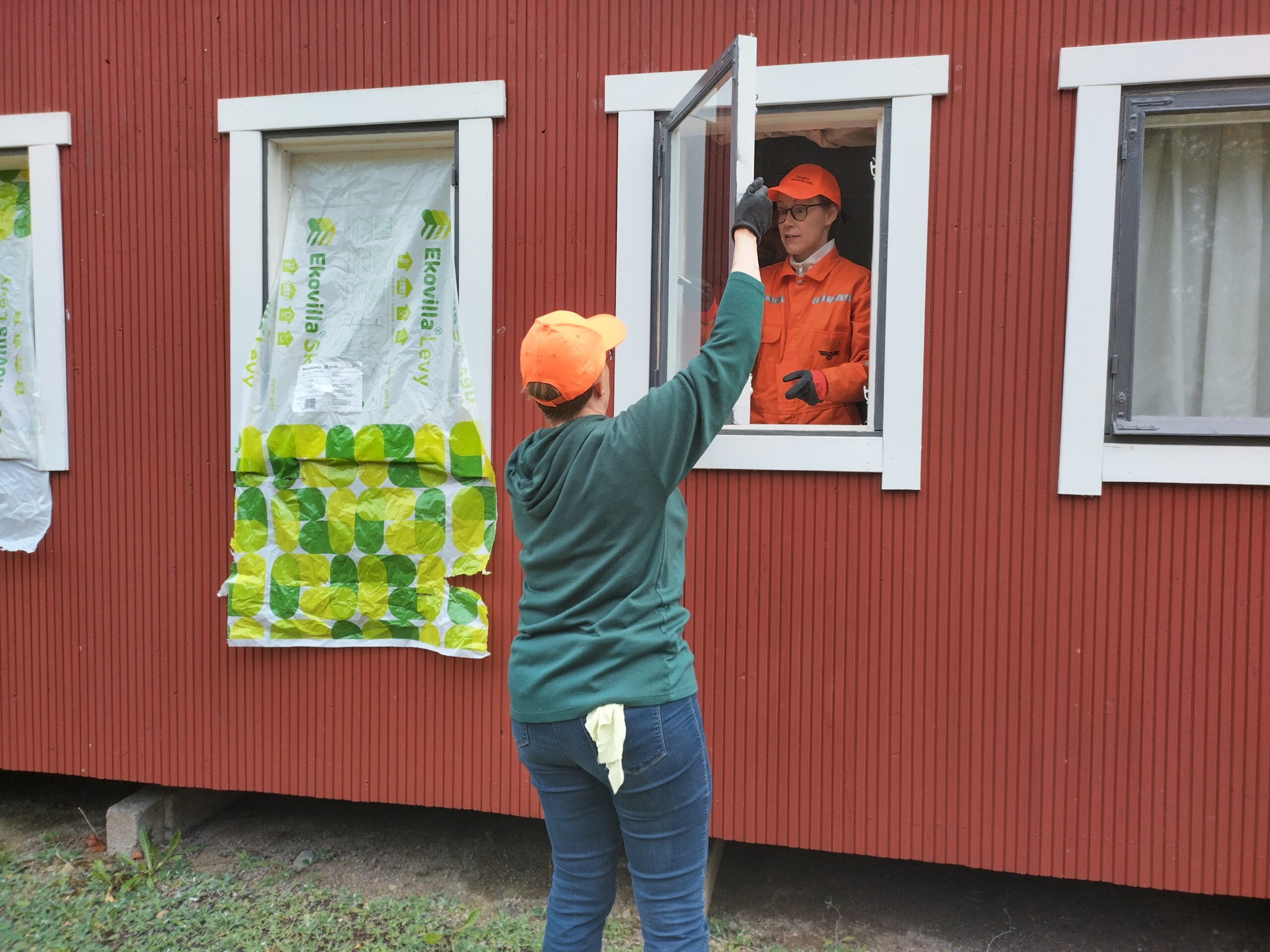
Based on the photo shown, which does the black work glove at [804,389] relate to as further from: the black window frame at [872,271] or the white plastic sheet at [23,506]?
the white plastic sheet at [23,506]

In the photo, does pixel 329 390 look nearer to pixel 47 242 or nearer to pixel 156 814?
pixel 47 242

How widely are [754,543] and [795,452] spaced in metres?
0.36

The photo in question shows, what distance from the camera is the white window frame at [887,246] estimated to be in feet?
9.72

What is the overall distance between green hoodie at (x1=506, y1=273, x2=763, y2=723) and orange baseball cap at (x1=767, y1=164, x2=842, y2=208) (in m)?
1.60

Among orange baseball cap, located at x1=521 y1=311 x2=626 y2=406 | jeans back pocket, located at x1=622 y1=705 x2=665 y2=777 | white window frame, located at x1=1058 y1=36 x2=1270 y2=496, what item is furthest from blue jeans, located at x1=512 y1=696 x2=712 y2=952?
white window frame, located at x1=1058 y1=36 x2=1270 y2=496

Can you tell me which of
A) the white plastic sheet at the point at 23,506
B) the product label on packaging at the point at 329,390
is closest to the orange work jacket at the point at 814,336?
the product label on packaging at the point at 329,390

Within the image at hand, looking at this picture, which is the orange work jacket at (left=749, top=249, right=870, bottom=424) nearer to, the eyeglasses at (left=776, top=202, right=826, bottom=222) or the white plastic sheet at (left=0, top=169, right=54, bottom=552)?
the eyeglasses at (left=776, top=202, right=826, bottom=222)

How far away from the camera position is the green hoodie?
1828 mm

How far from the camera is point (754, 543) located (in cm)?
316

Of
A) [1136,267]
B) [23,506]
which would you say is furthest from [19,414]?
Answer: [1136,267]

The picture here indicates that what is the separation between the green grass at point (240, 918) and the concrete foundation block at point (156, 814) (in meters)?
0.10

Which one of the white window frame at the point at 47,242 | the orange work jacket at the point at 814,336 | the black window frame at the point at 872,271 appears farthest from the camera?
Answer: the white window frame at the point at 47,242

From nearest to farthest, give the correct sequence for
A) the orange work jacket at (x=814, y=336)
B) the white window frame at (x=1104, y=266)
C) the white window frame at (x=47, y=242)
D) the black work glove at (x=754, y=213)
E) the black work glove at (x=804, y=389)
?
the black work glove at (x=754, y=213), the white window frame at (x=1104, y=266), the black work glove at (x=804, y=389), the orange work jacket at (x=814, y=336), the white window frame at (x=47, y=242)

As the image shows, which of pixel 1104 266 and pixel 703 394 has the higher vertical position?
pixel 1104 266
